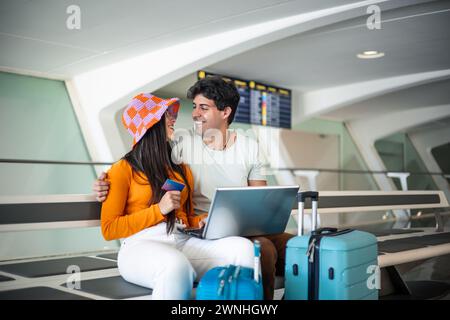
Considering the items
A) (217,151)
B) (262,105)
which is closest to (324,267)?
(217,151)

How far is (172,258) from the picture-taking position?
79.4 inches

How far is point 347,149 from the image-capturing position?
1049cm

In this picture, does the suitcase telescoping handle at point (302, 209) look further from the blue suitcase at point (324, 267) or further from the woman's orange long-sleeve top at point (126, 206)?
the woman's orange long-sleeve top at point (126, 206)

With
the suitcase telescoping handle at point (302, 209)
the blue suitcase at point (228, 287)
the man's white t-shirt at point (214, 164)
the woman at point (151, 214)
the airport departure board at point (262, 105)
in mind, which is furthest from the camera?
the airport departure board at point (262, 105)

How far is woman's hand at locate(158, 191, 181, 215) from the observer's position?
2199mm

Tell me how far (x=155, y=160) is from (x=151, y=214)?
267 mm

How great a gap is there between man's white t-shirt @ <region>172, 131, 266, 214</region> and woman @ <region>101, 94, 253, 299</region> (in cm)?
16

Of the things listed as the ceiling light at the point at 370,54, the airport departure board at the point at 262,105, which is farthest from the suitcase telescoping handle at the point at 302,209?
the airport departure board at the point at 262,105

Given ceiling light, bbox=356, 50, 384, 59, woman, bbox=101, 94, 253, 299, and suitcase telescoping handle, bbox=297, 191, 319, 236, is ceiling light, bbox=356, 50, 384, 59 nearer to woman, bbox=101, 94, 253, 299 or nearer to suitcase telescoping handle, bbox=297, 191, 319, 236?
suitcase telescoping handle, bbox=297, 191, 319, 236

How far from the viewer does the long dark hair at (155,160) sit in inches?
91.7

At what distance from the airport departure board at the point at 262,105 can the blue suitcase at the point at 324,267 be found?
4.76m

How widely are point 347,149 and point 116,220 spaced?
876 cm

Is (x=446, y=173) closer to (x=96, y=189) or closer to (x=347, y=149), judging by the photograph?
(x=347, y=149)

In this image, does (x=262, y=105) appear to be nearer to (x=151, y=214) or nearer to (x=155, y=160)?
(x=155, y=160)
